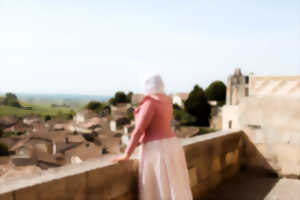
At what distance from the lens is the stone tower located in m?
46.6

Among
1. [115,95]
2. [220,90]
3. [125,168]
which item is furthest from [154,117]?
[115,95]

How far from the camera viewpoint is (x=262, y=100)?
4.02 metres

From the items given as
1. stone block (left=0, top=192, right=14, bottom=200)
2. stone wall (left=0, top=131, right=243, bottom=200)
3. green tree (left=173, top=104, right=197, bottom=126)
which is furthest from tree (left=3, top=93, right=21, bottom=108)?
stone block (left=0, top=192, right=14, bottom=200)

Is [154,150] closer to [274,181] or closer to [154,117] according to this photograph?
[154,117]

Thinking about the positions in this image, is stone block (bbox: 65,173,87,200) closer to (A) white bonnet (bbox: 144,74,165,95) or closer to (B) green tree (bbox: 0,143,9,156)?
(A) white bonnet (bbox: 144,74,165,95)

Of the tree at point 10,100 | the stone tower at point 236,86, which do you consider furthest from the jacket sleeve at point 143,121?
the tree at point 10,100

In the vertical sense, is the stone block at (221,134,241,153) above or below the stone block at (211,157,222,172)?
above

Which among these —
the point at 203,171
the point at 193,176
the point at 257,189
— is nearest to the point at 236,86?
the point at 257,189

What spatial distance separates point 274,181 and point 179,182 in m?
2.16

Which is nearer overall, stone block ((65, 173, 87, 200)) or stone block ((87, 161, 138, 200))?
stone block ((65, 173, 87, 200))

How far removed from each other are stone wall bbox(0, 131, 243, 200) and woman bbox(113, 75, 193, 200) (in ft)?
0.51

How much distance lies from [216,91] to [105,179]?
185ft

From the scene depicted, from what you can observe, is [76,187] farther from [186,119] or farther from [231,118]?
[186,119]

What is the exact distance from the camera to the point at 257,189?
361 cm
